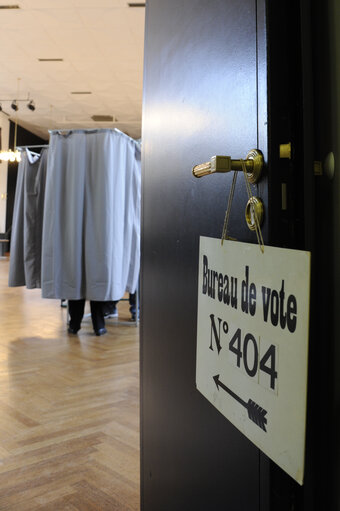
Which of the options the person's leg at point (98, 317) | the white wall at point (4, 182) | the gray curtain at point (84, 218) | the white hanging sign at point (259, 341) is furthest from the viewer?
the white wall at point (4, 182)

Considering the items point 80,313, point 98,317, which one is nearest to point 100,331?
point 98,317

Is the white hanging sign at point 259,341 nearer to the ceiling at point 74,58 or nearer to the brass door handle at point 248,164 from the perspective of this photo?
the brass door handle at point 248,164

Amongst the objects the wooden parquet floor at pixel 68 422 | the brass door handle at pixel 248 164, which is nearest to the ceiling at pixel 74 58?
the wooden parquet floor at pixel 68 422

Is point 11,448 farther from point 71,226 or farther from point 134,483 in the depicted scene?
point 71,226

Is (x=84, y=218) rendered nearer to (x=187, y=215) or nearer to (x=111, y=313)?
(x=111, y=313)

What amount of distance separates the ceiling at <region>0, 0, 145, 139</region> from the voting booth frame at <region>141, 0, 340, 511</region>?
5508 mm

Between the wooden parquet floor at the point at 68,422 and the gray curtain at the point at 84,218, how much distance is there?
0.52 m

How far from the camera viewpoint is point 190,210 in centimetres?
88

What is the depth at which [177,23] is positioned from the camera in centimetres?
97

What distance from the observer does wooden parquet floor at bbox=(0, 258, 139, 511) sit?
158cm

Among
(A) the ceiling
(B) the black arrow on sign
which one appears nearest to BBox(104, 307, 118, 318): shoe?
(A) the ceiling

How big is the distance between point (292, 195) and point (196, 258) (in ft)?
1.13

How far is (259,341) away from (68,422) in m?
1.91

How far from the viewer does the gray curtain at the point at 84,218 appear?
151 inches
